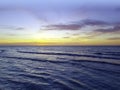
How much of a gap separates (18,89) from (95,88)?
553 centimetres

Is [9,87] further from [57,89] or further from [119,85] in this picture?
[119,85]

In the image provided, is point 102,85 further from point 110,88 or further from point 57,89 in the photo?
point 57,89

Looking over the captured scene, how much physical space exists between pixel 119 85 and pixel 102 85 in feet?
4.21

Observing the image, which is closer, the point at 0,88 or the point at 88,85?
the point at 0,88

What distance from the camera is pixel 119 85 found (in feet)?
44.4

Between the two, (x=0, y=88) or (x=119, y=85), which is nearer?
(x=0, y=88)

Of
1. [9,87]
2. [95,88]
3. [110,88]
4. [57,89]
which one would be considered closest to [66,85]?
Answer: [57,89]

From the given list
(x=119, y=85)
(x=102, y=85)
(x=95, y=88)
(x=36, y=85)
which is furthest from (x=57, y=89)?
(x=119, y=85)

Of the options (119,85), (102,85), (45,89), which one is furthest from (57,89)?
(119,85)

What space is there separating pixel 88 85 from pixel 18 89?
531 centimetres

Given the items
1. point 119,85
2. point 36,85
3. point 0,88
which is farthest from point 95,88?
point 0,88

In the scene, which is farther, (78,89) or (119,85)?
(119,85)

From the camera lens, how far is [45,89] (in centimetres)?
1245

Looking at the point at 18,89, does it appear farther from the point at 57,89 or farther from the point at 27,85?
the point at 57,89
